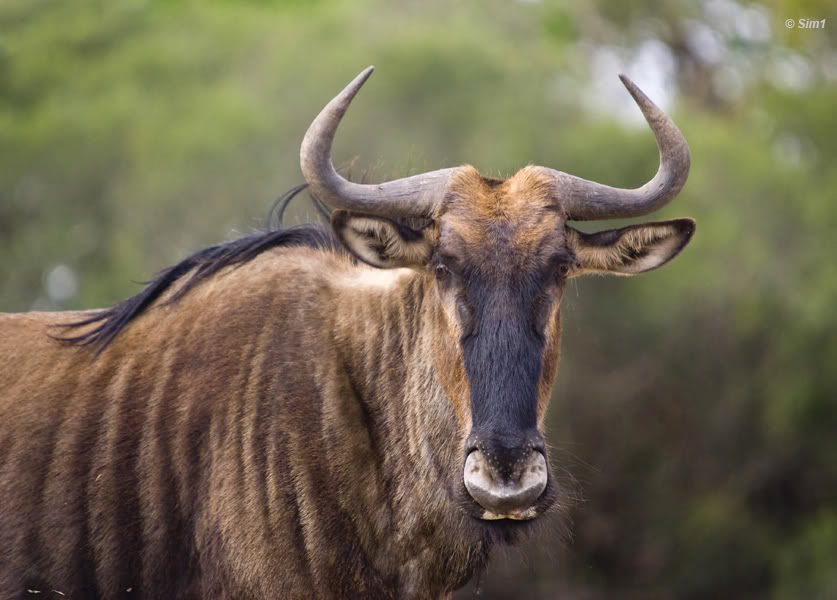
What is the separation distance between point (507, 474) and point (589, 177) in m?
25.6

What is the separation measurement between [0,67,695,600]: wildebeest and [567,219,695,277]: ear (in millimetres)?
12

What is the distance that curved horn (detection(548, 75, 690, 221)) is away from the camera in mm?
6953

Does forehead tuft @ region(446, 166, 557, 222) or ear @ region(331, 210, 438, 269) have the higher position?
forehead tuft @ region(446, 166, 557, 222)

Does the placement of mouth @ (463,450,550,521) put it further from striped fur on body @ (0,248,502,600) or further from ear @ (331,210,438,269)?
ear @ (331,210,438,269)

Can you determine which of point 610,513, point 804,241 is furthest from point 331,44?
point 610,513

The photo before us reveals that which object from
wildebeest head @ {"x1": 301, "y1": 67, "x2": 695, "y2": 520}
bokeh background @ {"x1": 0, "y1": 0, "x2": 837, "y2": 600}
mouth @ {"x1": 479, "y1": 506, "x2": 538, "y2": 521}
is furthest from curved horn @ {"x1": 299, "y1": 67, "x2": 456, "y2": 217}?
bokeh background @ {"x1": 0, "y1": 0, "x2": 837, "y2": 600}

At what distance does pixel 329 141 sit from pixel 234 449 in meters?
1.77

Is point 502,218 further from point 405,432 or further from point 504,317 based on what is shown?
point 405,432

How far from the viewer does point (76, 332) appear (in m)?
7.61

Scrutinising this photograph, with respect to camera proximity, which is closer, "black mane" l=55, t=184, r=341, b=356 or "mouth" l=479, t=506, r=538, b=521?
"mouth" l=479, t=506, r=538, b=521

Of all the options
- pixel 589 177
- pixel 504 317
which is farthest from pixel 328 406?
pixel 589 177

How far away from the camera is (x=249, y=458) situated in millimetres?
6719

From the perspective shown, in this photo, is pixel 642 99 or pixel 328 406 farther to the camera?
pixel 642 99

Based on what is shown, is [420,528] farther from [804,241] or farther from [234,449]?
[804,241]
